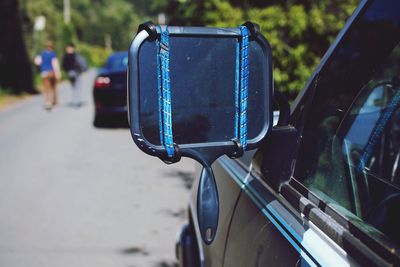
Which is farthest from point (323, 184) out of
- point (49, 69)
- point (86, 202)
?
point (49, 69)

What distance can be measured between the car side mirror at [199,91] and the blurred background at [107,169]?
9.23ft

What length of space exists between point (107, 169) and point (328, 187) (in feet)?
18.9

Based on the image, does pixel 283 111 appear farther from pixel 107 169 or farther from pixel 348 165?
pixel 107 169

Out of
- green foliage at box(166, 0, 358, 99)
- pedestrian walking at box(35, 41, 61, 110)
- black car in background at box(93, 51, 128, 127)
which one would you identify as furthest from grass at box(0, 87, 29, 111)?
green foliage at box(166, 0, 358, 99)

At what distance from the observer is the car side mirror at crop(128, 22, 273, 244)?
130 centimetres

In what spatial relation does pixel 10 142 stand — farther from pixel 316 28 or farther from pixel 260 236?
pixel 260 236

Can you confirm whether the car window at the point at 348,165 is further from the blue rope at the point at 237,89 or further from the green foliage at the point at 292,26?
the green foliage at the point at 292,26

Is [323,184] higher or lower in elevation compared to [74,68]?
lower

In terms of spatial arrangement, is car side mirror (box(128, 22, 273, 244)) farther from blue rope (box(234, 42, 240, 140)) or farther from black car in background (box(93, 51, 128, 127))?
black car in background (box(93, 51, 128, 127))

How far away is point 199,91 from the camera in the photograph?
1360mm

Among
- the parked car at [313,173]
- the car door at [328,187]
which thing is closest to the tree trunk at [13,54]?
the parked car at [313,173]

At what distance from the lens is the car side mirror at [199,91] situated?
4.25ft

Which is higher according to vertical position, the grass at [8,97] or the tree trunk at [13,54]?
the tree trunk at [13,54]

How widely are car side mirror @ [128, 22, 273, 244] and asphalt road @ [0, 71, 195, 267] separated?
2.82 m
